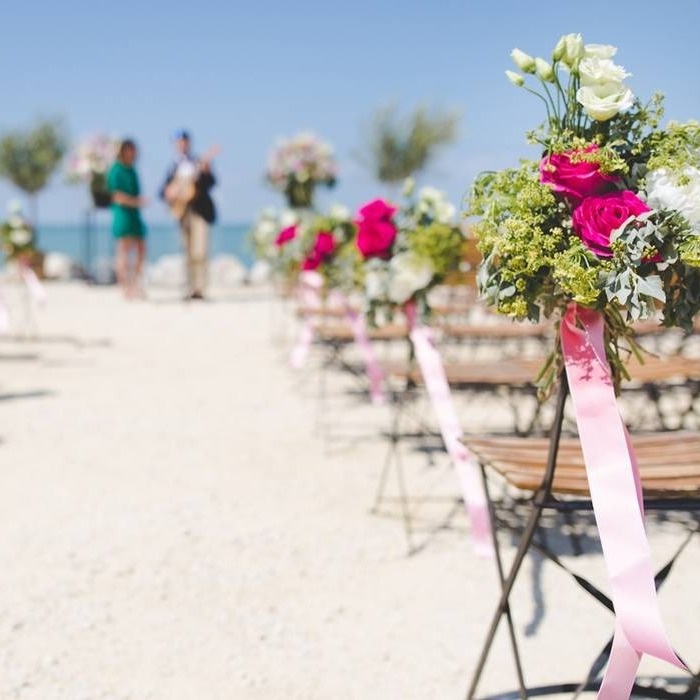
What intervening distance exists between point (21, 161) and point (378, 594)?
2400 cm

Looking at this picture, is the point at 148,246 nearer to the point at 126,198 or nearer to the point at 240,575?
the point at 126,198

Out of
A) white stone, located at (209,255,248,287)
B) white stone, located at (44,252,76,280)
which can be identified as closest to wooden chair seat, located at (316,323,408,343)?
white stone, located at (209,255,248,287)

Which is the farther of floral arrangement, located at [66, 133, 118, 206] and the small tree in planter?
the small tree in planter

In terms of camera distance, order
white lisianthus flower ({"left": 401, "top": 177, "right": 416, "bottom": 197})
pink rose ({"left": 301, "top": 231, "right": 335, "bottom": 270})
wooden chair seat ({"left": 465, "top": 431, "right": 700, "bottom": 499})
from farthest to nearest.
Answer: pink rose ({"left": 301, "top": 231, "right": 335, "bottom": 270}) → white lisianthus flower ({"left": 401, "top": 177, "right": 416, "bottom": 197}) → wooden chair seat ({"left": 465, "top": 431, "right": 700, "bottom": 499})

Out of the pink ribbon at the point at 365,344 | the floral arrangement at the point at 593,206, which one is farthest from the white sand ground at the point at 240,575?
the floral arrangement at the point at 593,206

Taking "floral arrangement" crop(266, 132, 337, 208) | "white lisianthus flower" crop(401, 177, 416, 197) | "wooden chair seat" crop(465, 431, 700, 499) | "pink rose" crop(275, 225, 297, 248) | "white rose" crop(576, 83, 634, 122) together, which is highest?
"floral arrangement" crop(266, 132, 337, 208)

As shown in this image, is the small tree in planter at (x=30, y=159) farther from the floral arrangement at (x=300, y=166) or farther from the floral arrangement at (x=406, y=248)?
the floral arrangement at (x=406, y=248)

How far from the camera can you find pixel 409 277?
397 centimetres

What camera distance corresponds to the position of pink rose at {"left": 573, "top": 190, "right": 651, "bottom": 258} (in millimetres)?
1901

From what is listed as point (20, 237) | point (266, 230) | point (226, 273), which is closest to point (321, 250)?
point (266, 230)

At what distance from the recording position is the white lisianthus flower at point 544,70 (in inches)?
79.1

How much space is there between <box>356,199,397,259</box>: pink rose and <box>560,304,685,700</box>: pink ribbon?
193 cm

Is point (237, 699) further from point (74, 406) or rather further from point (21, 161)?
point (21, 161)

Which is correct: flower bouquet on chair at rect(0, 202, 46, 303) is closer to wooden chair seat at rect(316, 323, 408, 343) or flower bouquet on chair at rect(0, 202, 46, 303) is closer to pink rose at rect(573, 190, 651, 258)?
wooden chair seat at rect(316, 323, 408, 343)
